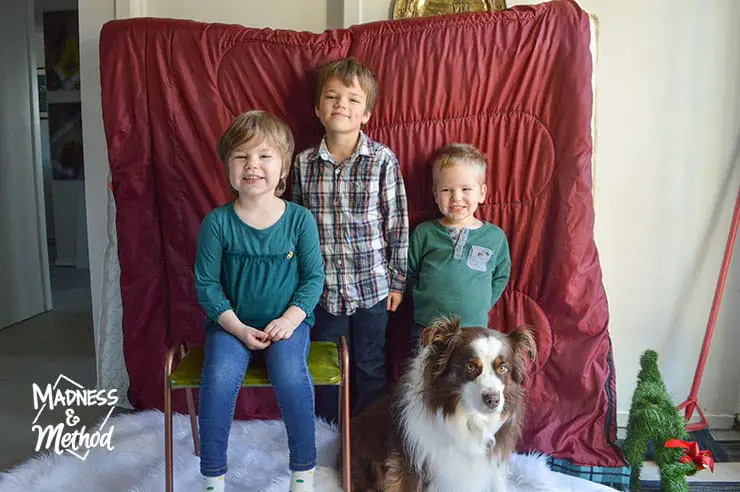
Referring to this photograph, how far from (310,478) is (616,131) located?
155cm

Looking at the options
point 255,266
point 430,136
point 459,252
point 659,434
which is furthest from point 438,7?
point 659,434

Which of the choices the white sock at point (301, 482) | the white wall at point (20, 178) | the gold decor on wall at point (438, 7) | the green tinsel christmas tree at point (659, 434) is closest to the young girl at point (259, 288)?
the white sock at point (301, 482)

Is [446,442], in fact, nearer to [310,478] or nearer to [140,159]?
[310,478]

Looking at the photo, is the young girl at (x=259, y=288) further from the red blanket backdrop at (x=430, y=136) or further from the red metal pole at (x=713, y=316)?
the red metal pole at (x=713, y=316)

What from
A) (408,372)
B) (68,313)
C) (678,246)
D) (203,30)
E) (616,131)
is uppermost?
(203,30)

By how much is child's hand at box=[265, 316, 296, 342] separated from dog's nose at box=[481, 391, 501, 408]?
52 centimetres

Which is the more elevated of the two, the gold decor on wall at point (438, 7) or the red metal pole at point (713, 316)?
the gold decor on wall at point (438, 7)

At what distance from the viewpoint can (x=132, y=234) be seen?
Answer: 2.09 m

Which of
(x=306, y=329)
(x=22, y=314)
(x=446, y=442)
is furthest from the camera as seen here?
(x=22, y=314)

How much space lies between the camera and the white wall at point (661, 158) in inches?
82.7

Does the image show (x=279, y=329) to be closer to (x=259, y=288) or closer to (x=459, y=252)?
(x=259, y=288)

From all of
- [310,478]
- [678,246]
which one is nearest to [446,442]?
[310,478]

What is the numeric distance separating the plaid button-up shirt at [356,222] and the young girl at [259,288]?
188 mm

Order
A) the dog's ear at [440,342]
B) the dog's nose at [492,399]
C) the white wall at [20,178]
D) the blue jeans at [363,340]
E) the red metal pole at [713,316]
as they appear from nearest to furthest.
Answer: the dog's nose at [492,399], the dog's ear at [440,342], the blue jeans at [363,340], the red metal pole at [713,316], the white wall at [20,178]
